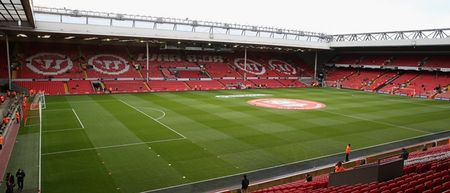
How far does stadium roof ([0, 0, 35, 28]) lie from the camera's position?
22.5 metres

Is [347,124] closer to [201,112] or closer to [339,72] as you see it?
[201,112]

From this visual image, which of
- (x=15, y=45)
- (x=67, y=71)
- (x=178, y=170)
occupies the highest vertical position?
(x=15, y=45)

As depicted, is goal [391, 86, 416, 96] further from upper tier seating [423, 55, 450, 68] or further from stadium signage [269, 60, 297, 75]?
stadium signage [269, 60, 297, 75]

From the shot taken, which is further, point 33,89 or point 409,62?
point 409,62

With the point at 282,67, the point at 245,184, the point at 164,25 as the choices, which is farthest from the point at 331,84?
the point at 245,184

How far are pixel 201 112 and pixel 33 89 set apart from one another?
24290 millimetres

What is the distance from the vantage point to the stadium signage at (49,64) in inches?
1813

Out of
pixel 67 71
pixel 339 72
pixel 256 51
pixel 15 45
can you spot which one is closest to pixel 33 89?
pixel 67 71

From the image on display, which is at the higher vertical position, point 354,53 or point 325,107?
point 354,53

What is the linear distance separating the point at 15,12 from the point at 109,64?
2426 cm

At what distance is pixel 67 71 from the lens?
47.4 meters

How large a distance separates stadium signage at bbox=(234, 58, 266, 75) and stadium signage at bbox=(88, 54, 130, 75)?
800 inches

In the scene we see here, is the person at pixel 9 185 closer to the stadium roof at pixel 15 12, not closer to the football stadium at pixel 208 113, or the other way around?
the football stadium at pixel 208 113

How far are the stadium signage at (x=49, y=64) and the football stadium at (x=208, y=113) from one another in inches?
5.2
